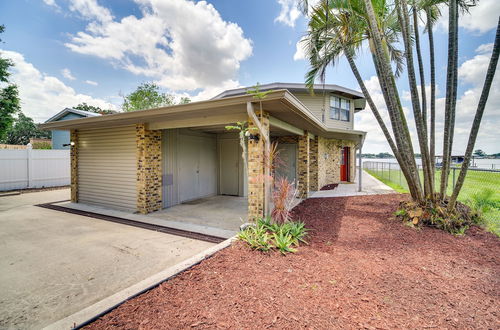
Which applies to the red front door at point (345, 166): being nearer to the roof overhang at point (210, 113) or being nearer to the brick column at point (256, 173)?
the roof overhang at point (210, 113)

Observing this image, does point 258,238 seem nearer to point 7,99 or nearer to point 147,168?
point 147,168

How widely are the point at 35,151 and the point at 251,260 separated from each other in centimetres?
1333

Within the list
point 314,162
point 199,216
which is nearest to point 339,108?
point 314,162

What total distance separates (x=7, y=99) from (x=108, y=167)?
29.1 feet

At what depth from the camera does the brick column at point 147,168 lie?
20.6 feet

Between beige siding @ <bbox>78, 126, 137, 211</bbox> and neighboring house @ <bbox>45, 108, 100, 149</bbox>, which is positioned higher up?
neighboring house @ <bbox>45, 108, 100, 149</bbox>

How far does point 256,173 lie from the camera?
4.60m

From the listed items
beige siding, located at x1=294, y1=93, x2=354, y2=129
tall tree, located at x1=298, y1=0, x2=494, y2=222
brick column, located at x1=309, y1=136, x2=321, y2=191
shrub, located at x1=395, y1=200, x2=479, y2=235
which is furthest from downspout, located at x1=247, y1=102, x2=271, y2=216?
beige siding, located at x1=294, y1=93, x2=354, y2=129

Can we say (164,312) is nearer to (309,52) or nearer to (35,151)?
(309,52)

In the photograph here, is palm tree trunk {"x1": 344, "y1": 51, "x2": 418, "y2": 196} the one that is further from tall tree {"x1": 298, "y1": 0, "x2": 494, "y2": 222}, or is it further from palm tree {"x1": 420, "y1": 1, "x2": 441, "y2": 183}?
palm tree {"x1": 420, "y1": 1, "x2": 441, "y2": 183}

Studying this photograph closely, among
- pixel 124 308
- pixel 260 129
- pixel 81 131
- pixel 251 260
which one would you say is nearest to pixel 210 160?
pixel 81 131

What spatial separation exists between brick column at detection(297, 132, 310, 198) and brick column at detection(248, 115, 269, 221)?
4071mm

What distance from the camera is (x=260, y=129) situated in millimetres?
4305

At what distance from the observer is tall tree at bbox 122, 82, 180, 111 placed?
969 inches
